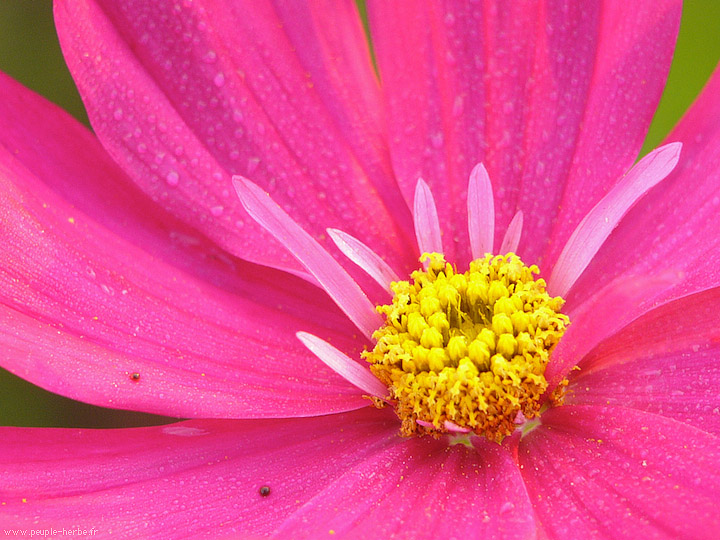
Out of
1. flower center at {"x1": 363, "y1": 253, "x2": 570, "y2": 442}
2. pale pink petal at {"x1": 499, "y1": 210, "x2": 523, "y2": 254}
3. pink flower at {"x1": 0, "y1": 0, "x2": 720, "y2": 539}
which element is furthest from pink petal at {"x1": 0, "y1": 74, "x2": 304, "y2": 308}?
pale pink petal at {"x1": 499, "y1": 210, "x2": 523, "y2": 254}

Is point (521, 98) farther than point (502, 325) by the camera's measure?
Yes

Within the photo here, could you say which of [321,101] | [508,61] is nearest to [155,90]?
[321,101]

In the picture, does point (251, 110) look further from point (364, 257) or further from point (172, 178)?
point (364, 257)

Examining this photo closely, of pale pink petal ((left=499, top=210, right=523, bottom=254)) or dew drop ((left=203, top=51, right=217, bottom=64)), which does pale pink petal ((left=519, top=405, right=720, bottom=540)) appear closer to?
pale pink petal ((left=499, top=210, right=523, bottom=254))

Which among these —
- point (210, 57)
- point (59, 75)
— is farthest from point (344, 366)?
point (59, 75)

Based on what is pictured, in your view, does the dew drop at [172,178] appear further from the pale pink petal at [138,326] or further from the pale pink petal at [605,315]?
the pale pink petal at [605,315]

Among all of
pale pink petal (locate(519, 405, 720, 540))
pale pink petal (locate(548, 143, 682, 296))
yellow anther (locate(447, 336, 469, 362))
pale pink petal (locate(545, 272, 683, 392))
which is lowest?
pale pink petal (locate(519, 405, 720, 540))

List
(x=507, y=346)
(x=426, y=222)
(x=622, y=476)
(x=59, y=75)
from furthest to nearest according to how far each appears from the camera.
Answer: (x=59, y=75) → (x=426, y=222) → (x=507, y=346) → (x=622, y=476)
